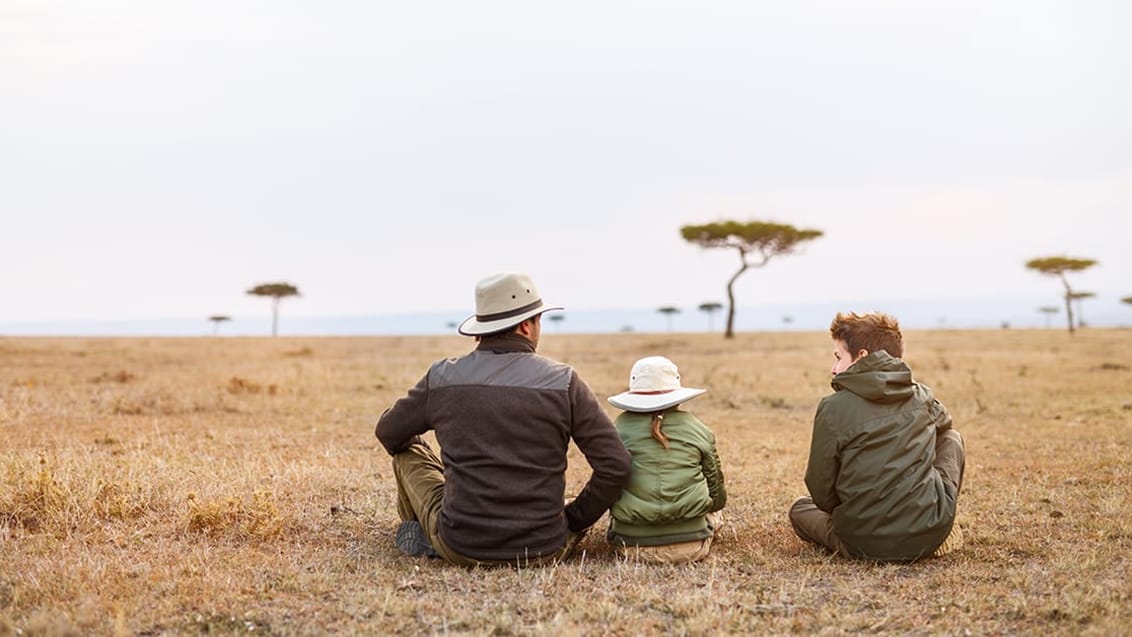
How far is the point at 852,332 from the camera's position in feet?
19.4

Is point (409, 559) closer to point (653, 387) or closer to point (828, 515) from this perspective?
point (653, 387)

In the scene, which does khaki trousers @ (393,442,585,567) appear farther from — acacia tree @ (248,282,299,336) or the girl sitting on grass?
acacia tree @ (248,282,299,336)

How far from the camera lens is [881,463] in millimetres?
5754

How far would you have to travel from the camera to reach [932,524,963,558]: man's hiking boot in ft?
20.6

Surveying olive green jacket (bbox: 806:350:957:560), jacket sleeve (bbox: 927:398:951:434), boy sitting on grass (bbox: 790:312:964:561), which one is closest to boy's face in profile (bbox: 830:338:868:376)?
boy sitting on grass (bbox: 790:312:964:561)

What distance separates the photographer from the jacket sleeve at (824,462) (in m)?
5.82

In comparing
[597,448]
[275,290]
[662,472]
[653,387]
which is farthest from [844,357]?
[275,290]

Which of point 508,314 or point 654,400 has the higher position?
point 508,314

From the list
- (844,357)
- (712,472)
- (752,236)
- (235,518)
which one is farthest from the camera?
(752,236)

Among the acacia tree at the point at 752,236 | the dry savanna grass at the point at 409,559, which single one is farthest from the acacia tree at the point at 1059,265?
the dry savanna grass at the point at 409,559

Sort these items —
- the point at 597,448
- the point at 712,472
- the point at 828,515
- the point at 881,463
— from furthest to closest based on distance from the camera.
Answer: the point at 828,515
the point at 712,472
the point at 881,463
the point at 597,448

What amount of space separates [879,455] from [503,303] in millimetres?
2514

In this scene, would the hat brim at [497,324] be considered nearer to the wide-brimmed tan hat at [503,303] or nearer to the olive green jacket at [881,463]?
the wide-brimmed tan hat at [503,303]

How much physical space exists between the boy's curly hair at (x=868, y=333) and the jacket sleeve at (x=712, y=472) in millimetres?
1062
